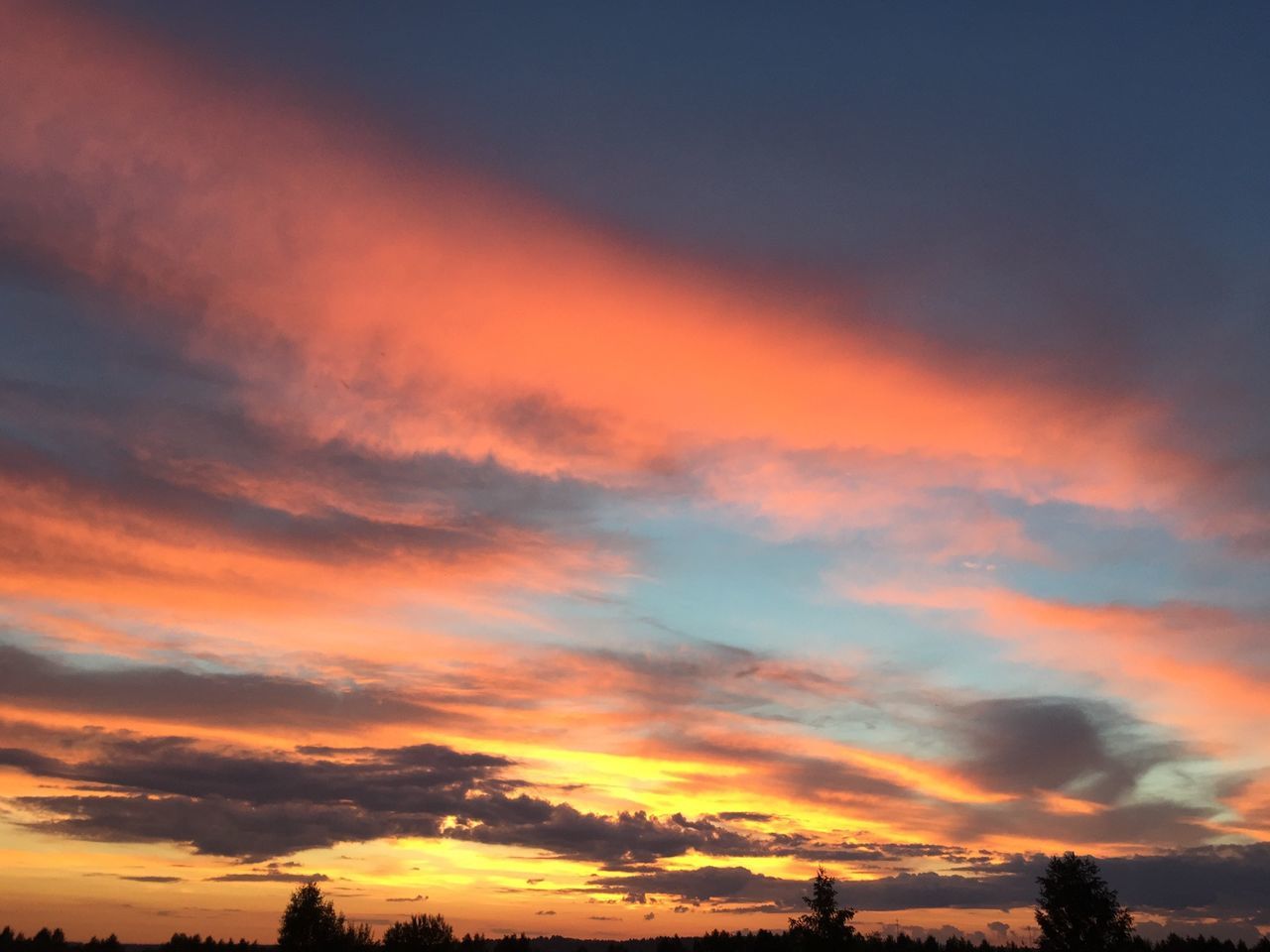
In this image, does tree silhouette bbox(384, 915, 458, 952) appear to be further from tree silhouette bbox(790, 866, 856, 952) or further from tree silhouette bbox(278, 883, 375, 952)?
tree silhouette bbox(790, 866, 856, 952)

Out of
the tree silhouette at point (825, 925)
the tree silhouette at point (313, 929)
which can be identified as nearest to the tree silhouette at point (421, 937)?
the tree silhouette at point (313, 929)

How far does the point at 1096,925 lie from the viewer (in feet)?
410

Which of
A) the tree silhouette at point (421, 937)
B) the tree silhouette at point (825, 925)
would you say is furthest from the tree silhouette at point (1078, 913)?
the tree silhouette at point (421, 937)

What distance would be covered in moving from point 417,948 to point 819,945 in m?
83.2

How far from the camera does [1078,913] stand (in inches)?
4951

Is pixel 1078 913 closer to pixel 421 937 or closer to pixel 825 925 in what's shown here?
pixel 825 925

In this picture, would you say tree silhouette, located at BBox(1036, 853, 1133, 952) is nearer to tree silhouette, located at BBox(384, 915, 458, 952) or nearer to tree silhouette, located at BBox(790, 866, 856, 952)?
tree silhouette, located at BBox(790, 866, 856, 952)

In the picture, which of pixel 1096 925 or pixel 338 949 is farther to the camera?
pixel 338 949

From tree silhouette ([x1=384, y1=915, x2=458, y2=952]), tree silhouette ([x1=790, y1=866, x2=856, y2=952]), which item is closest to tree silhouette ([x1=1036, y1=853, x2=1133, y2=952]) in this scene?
tree silhouette ([x1=790, y1=866, x2=856, y2=952])

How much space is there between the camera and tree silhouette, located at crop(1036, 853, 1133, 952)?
124688mm

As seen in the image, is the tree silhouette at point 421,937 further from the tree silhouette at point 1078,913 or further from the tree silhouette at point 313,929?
the tree silhouette at point 1078,913

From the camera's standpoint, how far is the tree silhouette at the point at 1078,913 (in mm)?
124688

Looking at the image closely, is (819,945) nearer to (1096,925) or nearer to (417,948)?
(1096,925)

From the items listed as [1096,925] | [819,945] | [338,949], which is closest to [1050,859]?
[1096,925]
